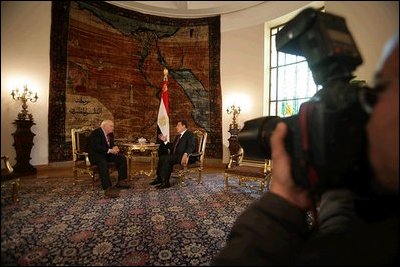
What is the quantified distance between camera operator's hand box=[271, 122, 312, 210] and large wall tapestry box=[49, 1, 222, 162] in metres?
0.26

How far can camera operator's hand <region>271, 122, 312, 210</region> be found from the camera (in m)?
0.32

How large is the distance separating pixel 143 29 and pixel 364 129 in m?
0.41

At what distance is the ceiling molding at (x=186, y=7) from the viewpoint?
1.07 ft

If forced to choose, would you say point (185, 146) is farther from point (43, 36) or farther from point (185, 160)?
point (43, 36)

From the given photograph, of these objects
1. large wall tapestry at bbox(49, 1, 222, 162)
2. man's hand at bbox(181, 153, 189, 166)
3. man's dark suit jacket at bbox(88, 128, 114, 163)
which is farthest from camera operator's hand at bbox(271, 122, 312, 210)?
man's hand at bbox(181, 153, 189, 166)

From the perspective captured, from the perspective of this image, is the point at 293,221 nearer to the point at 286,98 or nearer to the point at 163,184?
the point at 286,98

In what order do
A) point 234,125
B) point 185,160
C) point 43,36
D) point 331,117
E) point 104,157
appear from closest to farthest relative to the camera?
1. point 331,117
2. point 43,36
3. point 234,125
4. point 104,157
5. point 185,160

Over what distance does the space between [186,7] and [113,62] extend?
211 millimetres

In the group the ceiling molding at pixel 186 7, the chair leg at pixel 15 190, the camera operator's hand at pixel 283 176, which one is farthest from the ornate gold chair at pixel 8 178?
the camera operator's hand at pixel 283 176

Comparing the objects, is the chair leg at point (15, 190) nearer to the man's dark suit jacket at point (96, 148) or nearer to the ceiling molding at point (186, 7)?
the ceiling molding at point (186, 7)

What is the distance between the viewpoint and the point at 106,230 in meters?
0.80

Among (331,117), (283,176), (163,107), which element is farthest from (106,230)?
(331,117)

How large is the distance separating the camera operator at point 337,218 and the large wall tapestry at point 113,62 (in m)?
0.31

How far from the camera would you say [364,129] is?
24 centimetres
